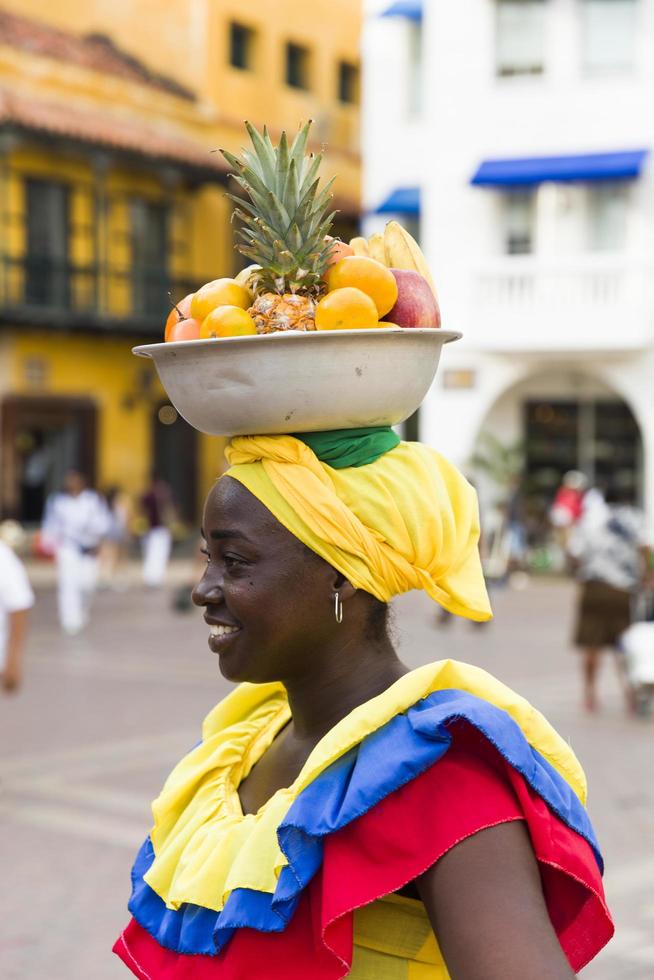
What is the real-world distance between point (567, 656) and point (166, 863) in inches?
486

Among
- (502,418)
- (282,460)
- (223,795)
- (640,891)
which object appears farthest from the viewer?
(502,418)

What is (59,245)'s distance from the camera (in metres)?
29.0

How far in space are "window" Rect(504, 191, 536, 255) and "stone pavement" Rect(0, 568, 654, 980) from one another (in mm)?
9128

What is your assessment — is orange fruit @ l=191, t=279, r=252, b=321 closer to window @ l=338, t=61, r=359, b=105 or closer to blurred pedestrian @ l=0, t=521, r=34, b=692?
blurred pedestrian @ l=0, t=521, r=34, b=692

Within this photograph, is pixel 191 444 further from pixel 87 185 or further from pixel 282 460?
pixel 282 460

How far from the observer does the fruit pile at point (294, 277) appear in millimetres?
2092

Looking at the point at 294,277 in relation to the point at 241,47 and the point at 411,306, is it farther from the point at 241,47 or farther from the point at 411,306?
the point at 241,47

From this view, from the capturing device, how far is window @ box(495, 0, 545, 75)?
80.5ft

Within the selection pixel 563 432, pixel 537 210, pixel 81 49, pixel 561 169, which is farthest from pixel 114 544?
pixel 81 49

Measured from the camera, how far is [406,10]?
2522 cm

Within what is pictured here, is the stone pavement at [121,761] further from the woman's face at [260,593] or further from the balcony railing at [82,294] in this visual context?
the balcony railing at [82,294]

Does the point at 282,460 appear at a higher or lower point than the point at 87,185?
lower

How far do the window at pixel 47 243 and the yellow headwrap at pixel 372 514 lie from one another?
26.9m

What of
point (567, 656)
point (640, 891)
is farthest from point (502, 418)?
point (640, 891)
